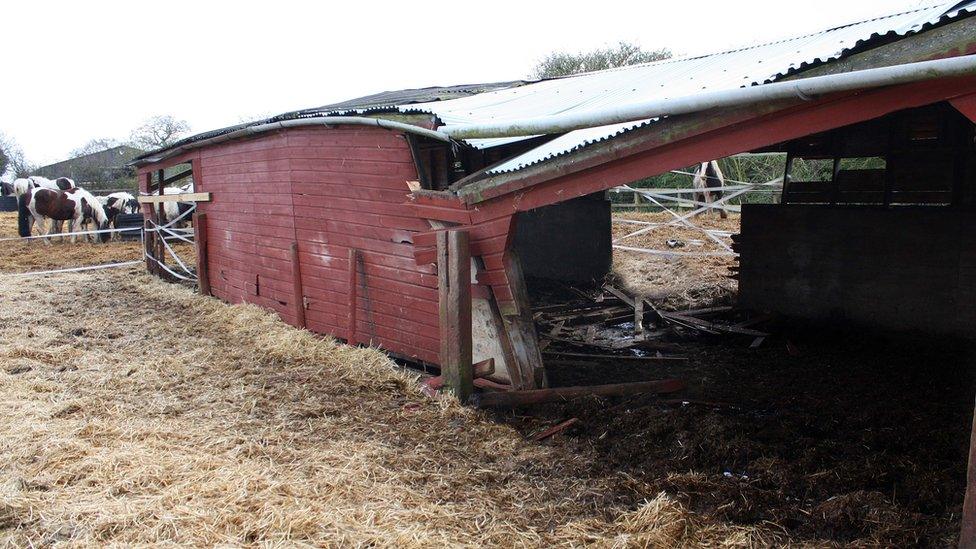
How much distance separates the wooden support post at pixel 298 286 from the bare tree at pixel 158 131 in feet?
117

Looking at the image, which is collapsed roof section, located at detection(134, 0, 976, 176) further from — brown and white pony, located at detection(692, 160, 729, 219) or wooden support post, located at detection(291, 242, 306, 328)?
brown and white pony, located at detection(692, 160, 729, 219)

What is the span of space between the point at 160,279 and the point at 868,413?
12.6 meters

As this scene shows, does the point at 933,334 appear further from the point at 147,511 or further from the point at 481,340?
the point at 147,511

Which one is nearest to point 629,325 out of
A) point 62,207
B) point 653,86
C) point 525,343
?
point 525,343

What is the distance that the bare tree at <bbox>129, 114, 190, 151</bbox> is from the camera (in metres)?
40.2

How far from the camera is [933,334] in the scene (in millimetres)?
7574

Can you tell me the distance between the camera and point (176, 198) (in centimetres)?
1227

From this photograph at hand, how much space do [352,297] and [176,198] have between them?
6.26 m

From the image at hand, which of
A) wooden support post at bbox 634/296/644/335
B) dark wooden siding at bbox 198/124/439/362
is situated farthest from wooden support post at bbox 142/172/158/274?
wooden support post at bbox 634/296/644/335

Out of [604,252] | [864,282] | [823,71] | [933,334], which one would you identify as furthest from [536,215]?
[823,71]

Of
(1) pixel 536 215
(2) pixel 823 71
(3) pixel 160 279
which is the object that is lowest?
(3) pixel 160 279

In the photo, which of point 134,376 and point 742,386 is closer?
point 742,386

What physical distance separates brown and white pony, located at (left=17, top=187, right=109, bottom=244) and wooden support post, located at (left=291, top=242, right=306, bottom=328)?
14.7 metres

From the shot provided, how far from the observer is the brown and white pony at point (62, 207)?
20188 mm
